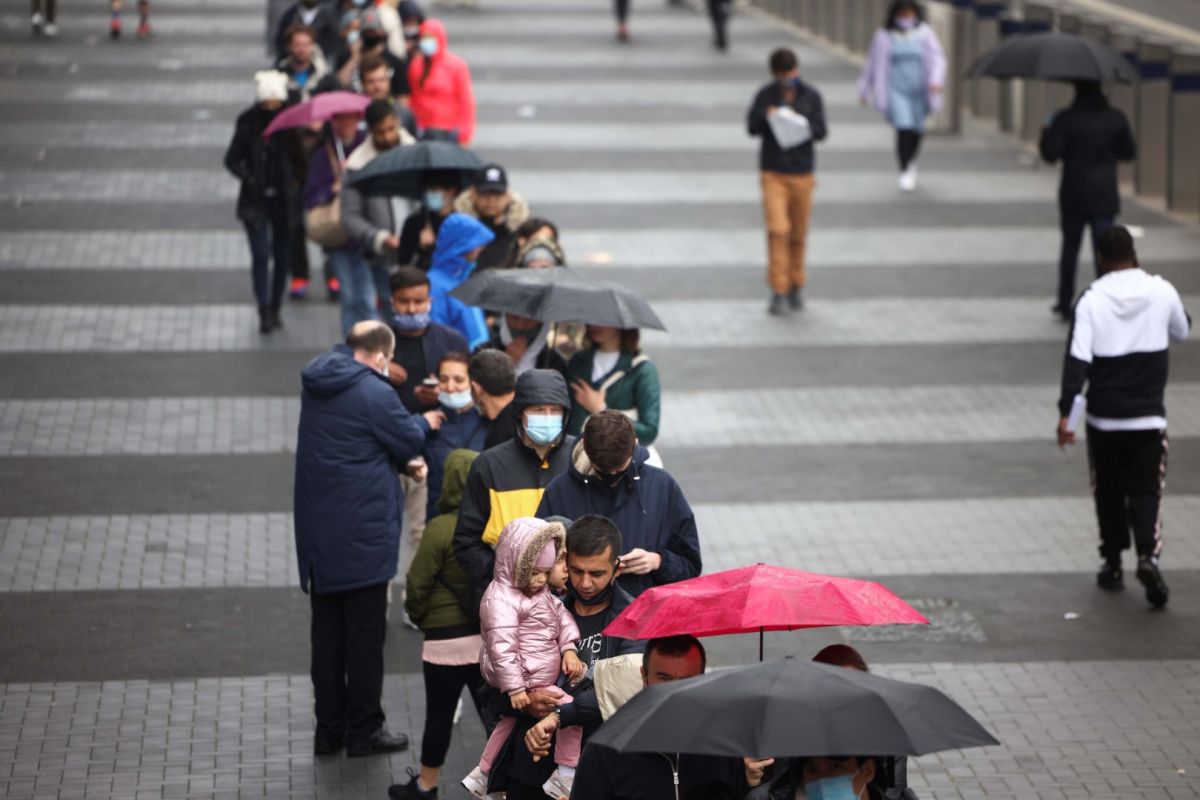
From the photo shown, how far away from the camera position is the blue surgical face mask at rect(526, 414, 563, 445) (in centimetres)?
753

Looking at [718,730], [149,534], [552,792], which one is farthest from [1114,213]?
[718,730]

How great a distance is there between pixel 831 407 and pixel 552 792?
24.8 ft

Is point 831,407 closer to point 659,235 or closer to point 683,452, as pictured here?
point 683,452

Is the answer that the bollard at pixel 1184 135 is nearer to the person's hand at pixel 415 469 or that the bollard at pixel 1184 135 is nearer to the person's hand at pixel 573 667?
the person's hand at pixel 415 469

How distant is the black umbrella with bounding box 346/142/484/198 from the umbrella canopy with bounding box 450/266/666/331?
2.39 meters

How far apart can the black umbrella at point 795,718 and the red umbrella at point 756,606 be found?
2.17 feet

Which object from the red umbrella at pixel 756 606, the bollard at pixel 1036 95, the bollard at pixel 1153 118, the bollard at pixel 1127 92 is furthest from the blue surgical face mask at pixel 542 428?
the bollard at pixel 1036 95

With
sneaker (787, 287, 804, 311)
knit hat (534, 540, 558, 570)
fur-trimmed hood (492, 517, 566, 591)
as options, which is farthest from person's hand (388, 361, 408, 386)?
sneaker (787, 287, 804, 311)

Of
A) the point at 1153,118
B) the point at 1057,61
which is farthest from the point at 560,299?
the point at 1153,118

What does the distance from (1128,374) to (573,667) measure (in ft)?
15.2

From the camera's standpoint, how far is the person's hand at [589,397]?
30.0 ft

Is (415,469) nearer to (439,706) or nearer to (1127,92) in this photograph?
(439,706)

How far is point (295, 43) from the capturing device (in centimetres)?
1605

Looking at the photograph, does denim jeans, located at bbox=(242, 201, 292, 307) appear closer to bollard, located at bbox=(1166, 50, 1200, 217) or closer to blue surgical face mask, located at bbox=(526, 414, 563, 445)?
blue surgical face mask, located at bbox=(526, 414, 563, 445)
